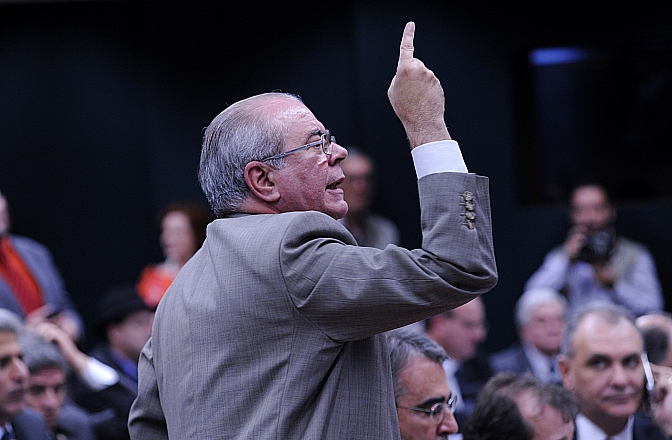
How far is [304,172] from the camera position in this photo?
5.66 feet

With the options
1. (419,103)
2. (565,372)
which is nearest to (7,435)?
(565,372)

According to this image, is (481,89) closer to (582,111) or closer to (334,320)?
(582,111)

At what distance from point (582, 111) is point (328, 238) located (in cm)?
476

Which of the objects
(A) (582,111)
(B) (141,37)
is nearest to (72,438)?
(B) (141,37)

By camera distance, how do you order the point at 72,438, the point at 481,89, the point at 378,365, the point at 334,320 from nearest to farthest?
1. the point at 334,320
2. the point at 378,365
3. the point at 72,438
4. the point at 481,89

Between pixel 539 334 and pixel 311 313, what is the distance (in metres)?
3.40

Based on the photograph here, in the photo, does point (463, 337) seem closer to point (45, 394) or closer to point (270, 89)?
point (45, 394)

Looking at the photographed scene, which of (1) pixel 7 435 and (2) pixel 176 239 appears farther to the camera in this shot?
(2) pixel 176 239

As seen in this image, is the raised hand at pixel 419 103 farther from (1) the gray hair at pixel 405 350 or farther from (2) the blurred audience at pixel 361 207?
(2) the blurred audience at pixel 361 207

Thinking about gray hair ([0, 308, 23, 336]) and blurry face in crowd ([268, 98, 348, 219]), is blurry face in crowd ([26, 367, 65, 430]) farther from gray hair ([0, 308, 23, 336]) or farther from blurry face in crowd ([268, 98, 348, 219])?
blurry face in crowd ([268, 98, 348, 219])

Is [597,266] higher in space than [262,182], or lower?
lower

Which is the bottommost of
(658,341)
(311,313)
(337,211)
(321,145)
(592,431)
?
(592,431)

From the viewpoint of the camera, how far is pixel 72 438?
3.43m

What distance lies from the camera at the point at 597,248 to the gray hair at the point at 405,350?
3009 mm
